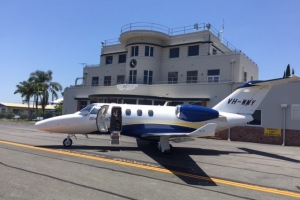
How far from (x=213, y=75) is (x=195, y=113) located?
17.9m

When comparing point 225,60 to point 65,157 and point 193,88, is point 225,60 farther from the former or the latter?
point 65,157

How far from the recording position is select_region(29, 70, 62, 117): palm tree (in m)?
54.6

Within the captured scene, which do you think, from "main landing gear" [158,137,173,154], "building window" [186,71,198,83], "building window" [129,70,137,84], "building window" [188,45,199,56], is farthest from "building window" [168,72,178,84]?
"main landing gear" [158,137,173,154]

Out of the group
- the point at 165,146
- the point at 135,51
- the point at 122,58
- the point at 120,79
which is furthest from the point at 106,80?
the point at 165,146

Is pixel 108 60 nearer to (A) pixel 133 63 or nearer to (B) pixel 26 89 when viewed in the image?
(A) pixel 133 63

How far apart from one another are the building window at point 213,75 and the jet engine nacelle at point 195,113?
17235 millimetres

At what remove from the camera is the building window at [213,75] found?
31297 millimetres

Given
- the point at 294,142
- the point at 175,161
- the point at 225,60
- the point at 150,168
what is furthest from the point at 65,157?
the point at 225,60

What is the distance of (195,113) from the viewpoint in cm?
1482

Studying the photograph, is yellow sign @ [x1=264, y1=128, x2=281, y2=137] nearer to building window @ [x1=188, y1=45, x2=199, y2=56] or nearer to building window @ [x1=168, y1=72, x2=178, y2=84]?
building window @ [x1=168, y1=72, x2=178, y2=84]

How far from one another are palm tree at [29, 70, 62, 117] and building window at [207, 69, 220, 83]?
36541mm

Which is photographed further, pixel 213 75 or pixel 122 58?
pixel 122 58

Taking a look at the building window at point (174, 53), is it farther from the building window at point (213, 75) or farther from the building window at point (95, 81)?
the building window at point (95, 81)

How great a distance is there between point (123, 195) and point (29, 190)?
2331 mm
